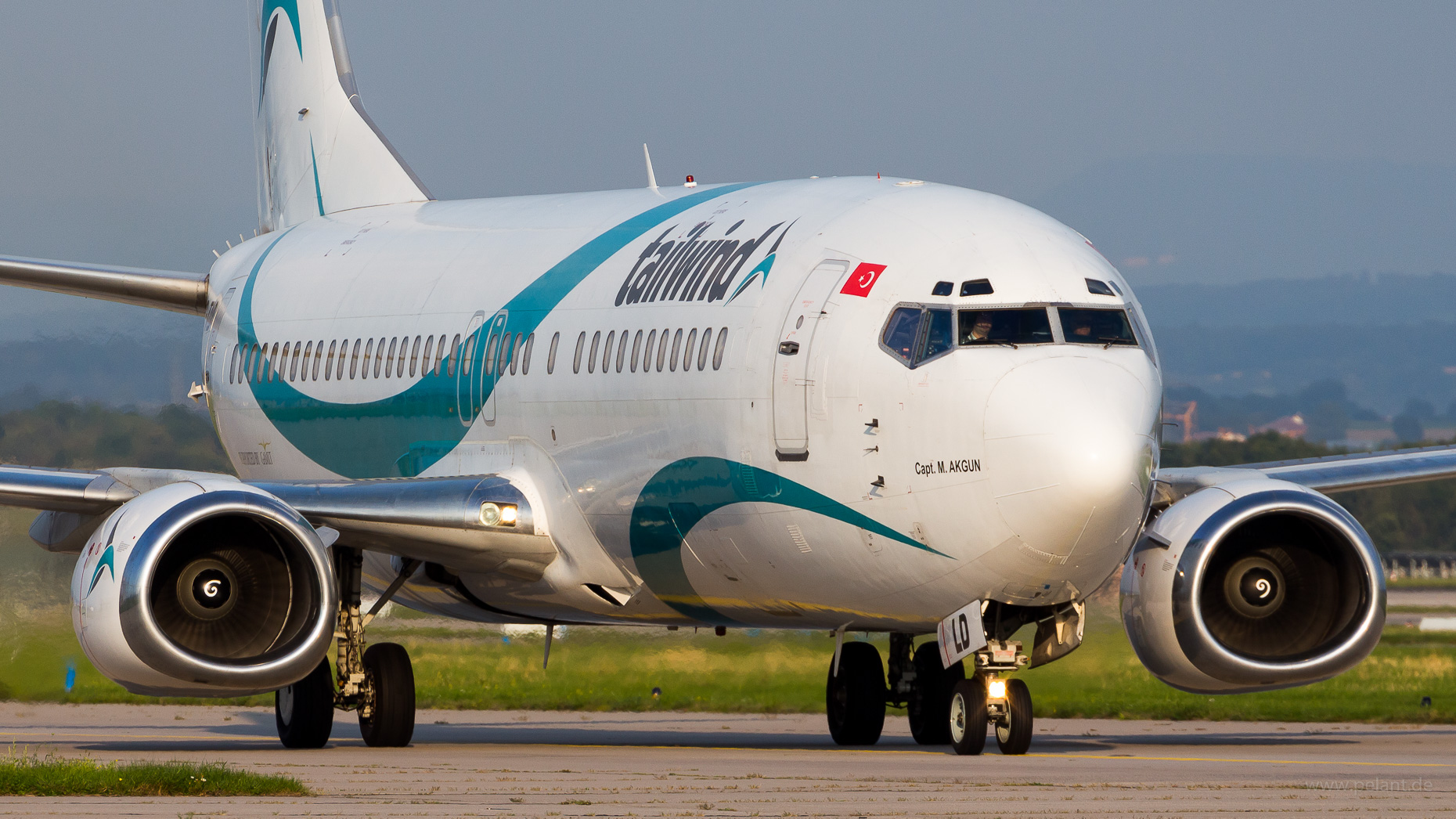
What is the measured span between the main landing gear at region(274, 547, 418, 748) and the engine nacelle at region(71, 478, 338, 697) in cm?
212

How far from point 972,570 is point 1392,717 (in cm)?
1094

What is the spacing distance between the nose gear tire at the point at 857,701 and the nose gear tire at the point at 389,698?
3702 millimetres

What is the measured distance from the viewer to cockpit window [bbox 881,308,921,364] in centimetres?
1488

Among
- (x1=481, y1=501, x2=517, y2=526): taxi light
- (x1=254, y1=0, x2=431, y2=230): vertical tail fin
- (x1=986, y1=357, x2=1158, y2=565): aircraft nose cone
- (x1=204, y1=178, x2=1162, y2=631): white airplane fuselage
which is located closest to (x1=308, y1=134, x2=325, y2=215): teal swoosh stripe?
(x1=254, y1=0, x2=431, y2=230): vertical tail fin

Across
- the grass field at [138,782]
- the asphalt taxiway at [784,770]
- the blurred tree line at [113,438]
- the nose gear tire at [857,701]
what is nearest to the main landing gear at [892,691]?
the nose gear tire at [857,701]

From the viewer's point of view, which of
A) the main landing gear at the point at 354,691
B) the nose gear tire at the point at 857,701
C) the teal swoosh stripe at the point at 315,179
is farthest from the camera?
the teal swoosh stripe at the point at 315,179

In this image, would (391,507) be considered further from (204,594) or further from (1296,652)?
(1296,652)

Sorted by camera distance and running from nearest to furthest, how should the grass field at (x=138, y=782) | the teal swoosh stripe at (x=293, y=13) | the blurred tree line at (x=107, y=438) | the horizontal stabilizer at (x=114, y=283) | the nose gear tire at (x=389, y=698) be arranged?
the grass field at (x=138, y=782) < the nose gear tire at (x=389, y=698) < the horizontal stabilizer at (x=114, y=283) < the teal swoosh stripe at (x=293, y=13) < the blurred tree line at (x=107, y=438)

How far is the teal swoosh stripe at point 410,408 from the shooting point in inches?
746

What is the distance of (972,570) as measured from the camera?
14.6 metres

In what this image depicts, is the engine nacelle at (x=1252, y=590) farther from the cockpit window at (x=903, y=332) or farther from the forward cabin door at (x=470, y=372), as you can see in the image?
the forward cabin door at (x=470, y=372)

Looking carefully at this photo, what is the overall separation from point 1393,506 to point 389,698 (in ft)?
227

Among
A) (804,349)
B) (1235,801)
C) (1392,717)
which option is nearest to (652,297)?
(804,349)

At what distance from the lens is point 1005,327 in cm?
1468
